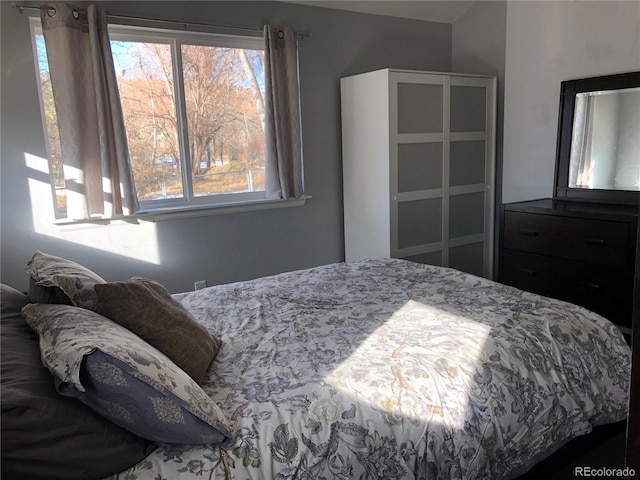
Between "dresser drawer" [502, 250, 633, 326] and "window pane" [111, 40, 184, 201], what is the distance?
2.38 meters

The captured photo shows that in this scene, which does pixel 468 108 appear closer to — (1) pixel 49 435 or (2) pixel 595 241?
(2) pixel 595 241

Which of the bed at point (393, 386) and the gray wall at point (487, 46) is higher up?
the gray wall at point (487, 46)

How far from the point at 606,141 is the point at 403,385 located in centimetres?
253

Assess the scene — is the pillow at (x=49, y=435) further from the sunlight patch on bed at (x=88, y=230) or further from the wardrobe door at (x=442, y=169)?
the wardrobe door at (x=442, y=169)

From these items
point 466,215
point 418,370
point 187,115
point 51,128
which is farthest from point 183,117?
point 418,370

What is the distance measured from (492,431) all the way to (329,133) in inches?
119

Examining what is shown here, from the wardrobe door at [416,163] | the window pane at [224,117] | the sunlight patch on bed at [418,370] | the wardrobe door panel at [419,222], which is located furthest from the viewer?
the wardrobe door panel at [419,222]

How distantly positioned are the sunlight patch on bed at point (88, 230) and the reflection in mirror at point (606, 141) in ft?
9.40

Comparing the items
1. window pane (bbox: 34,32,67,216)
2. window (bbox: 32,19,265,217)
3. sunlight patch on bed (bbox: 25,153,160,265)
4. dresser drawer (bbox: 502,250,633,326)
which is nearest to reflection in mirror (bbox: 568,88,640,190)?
dresser drawer (bbox: 502,250,633,326)

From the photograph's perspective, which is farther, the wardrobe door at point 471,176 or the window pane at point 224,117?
the wardrobe door at point 471,176

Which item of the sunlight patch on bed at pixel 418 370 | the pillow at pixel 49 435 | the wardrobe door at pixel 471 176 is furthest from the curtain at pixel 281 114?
the pillow at pixel 49 435

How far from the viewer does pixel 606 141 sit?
3.16m

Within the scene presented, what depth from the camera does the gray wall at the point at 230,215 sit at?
9.71ft

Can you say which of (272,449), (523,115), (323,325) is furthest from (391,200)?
(272,449)
